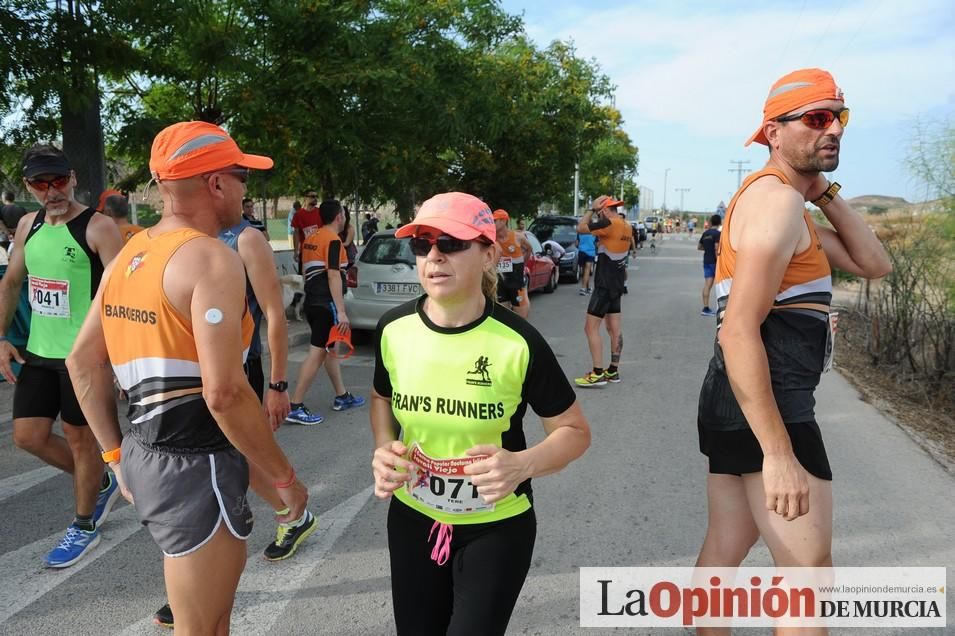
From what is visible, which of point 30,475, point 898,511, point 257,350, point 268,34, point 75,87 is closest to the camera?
point 257,350

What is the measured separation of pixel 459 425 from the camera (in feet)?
6.30

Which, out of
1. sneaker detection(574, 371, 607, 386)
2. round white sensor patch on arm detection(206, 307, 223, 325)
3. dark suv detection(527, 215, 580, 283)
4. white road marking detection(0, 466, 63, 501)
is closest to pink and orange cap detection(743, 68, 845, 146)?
round white sensor patch on arm detection(206, 307, 223, 325)

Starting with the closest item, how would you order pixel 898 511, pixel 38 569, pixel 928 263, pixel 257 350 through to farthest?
1. pixel 38 569
2. pixel 257 350
3. pixel 898 511
4. pixel 928 263

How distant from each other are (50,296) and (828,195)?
3.47 m

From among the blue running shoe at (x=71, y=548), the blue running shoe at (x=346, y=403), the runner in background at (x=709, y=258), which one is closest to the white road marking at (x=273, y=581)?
the blue running shoe at (x=71, y=548)

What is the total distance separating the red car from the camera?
14.9 m

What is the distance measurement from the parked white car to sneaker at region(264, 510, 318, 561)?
5512 mm

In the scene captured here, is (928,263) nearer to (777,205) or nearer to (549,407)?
(777,205)

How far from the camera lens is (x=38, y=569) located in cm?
344

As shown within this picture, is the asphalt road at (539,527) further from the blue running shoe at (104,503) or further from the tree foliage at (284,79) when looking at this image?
the tree foliage at (284,79)

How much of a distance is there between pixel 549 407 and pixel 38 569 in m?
3.01

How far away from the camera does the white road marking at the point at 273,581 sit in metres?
2.98

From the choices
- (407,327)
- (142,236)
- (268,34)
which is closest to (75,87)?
(268,34)

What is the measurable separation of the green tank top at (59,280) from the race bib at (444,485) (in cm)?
226
